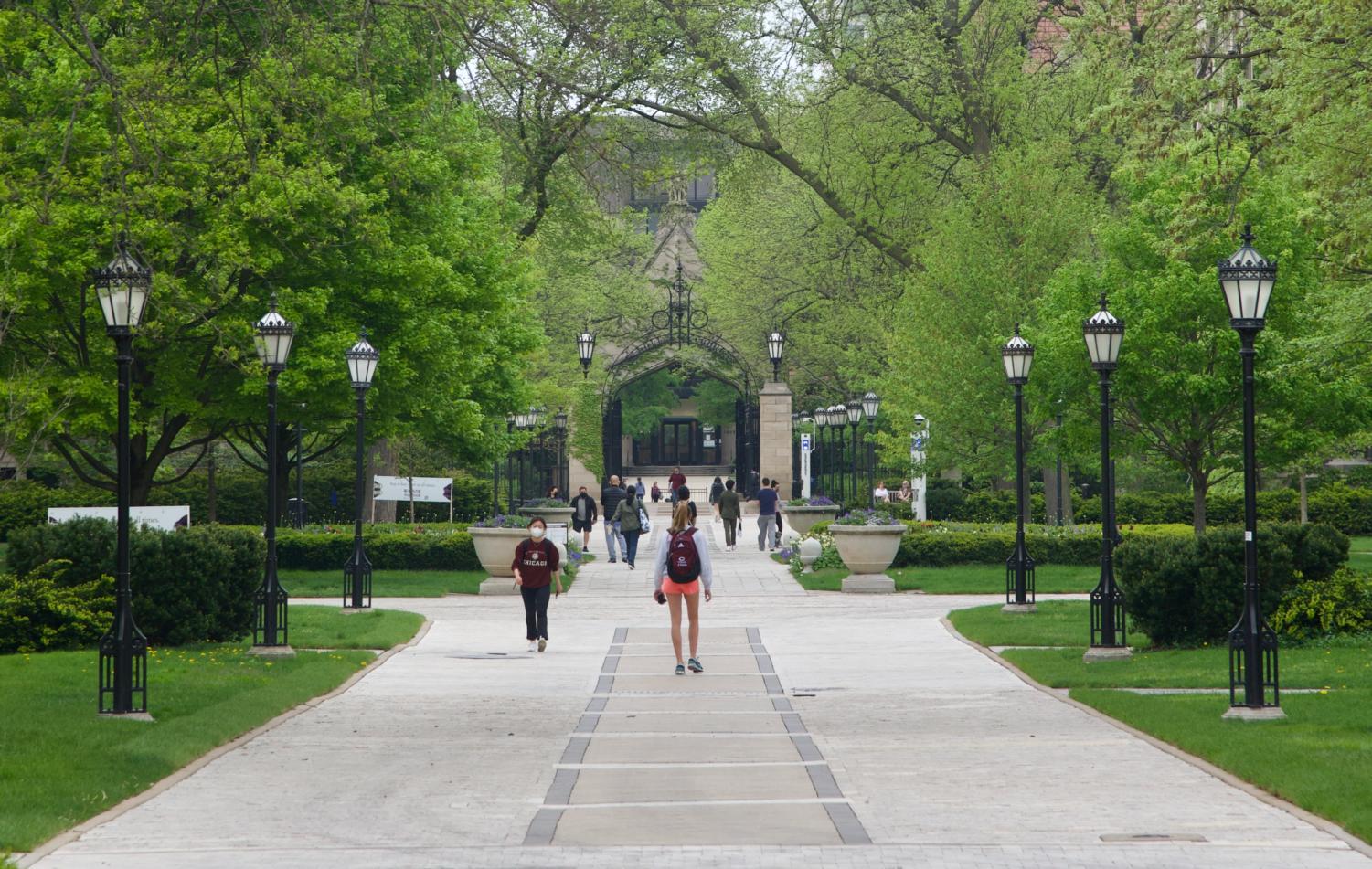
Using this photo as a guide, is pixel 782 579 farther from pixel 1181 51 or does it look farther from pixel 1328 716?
pixel 1328 716

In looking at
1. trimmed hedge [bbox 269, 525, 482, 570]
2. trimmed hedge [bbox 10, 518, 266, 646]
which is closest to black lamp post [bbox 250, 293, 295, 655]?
trimmed hedge [bbox 10, 518, 266, 646]

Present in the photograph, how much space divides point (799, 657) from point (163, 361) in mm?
13675

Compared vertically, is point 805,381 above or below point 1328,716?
above

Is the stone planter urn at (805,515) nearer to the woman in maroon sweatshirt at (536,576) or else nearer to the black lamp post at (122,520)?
the woman in maroon sweatshirt at (536,576)

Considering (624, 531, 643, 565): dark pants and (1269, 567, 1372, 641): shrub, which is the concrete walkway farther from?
(624, 531, 643, 565): dark pants

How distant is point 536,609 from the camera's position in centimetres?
1983

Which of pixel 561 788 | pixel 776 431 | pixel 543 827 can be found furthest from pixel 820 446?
pixel 543 827

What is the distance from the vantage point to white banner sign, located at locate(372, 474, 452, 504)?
3472cm

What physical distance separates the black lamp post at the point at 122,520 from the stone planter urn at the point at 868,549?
1672 cm

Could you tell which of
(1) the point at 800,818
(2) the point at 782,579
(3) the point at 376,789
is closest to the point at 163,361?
(2) the point at 782,579

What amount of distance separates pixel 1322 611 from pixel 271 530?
36.7 feet

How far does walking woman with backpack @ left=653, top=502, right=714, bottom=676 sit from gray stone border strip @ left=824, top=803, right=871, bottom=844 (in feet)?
22.8

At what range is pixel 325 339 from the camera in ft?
93.1

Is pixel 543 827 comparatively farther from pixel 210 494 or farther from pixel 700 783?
pixel 210 494
